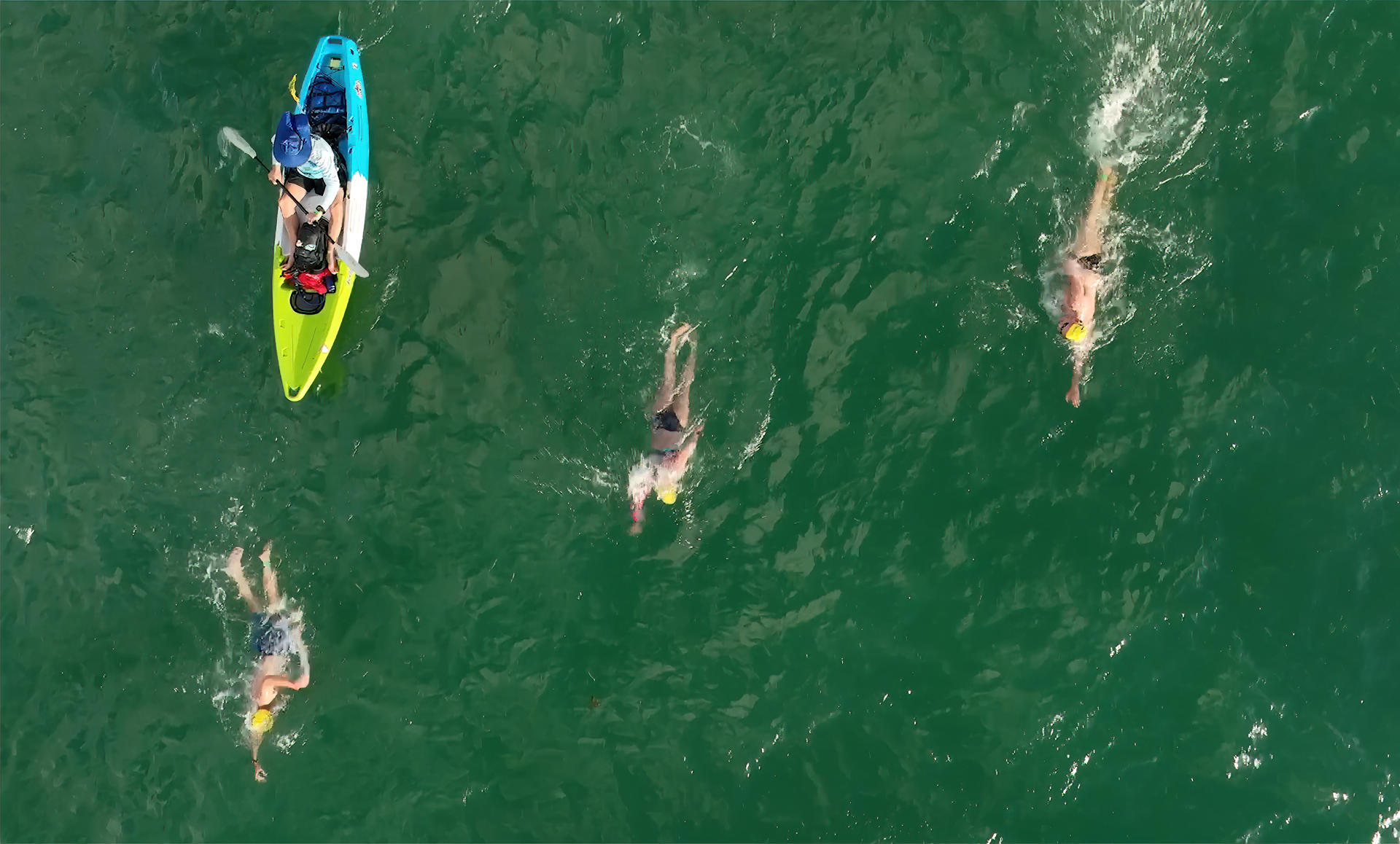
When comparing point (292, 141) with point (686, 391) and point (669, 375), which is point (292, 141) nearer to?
point (669, 375)

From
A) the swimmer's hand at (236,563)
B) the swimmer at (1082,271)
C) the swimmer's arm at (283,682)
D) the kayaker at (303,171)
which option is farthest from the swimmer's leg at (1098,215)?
the swimmer's hand at (236,563)

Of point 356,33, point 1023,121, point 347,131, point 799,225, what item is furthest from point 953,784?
point 356,33

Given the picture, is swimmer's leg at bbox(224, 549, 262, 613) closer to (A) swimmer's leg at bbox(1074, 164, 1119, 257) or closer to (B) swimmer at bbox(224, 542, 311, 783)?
(B) swimmer at bbox(224, 542, 311, 783)

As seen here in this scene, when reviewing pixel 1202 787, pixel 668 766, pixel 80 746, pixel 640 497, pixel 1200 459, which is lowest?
pixel 80 746

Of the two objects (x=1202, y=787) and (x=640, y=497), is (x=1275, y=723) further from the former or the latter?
(x=640, y=497)

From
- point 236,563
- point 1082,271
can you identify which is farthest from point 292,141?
point 1082,271

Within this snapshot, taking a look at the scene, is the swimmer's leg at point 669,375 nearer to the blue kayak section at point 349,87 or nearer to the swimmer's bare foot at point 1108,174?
the blue kayak section at point 349,87
